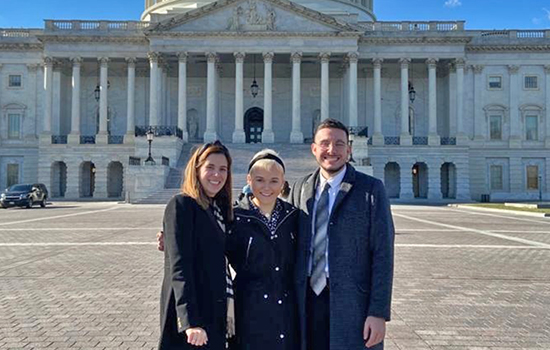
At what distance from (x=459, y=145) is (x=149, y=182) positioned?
101ft

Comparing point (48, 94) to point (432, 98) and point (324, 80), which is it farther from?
point (432, 98)

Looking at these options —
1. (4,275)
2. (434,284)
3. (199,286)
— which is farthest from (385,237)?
(4,275)

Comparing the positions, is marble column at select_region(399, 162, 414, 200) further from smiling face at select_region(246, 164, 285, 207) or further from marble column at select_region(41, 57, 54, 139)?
smiling face at select_region(246, 164, 285, 207)

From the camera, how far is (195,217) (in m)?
4.20

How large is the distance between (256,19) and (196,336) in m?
51.2

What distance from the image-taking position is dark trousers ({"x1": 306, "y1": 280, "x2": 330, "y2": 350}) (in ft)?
14.2

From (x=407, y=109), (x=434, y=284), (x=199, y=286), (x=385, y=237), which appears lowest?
(x=434, y=284)

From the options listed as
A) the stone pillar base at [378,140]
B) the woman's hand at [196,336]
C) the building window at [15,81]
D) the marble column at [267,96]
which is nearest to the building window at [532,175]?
the stone pillar base at [378,140]

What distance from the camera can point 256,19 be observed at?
2066 inches

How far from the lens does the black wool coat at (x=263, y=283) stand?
4.20 metres

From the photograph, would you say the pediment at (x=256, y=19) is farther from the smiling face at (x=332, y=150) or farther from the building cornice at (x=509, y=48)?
the smiling face at (x=332, y=150)

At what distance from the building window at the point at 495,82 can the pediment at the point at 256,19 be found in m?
16.9

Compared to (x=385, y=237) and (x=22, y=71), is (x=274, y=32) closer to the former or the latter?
(x=22, y=71)

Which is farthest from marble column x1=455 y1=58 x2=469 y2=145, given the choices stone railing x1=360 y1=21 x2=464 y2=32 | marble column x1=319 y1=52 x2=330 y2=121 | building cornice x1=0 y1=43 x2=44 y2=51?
building cornice x1=0 y1=43 x2=44 y2=51
